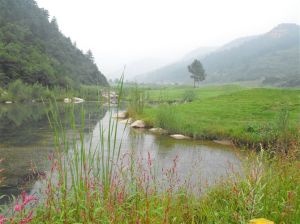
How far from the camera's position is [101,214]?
388 cm

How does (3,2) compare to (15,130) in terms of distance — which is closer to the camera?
(15,130)

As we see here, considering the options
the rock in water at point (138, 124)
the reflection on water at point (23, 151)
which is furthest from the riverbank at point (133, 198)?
the rock in water at point (138, 124)

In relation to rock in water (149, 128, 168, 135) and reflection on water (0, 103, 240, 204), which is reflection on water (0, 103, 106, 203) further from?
rock in water (149, 128, 168, 135)

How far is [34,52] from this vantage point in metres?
71.3

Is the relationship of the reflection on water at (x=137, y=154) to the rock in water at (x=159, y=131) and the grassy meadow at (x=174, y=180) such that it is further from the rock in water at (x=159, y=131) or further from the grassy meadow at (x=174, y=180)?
the grassy meadow at (x=174, y=180)

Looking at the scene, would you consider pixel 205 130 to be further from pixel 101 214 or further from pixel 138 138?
pixel 101 214

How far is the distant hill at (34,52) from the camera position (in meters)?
59.4

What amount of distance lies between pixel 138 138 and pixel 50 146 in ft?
14.3

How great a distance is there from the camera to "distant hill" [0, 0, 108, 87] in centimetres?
5941

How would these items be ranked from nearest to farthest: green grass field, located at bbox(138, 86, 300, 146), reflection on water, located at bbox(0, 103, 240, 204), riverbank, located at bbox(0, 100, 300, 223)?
1. riverbank, located at bbox(0, 100, 300, 223)
2. reflection on water, located at bbox(0, 103, 240, 204)
3. green grass field, located at bbox(138, 86, 300, 146)

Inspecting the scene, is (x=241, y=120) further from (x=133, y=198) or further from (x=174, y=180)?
(x=133, y=198)

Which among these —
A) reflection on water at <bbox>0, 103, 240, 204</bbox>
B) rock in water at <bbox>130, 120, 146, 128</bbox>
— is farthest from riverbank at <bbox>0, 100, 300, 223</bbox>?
rock in water at <bbox>130, 120, 146, 128</bbox>

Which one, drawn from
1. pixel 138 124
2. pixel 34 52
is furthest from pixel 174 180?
pixel 34 52

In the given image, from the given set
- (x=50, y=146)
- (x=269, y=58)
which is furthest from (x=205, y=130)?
(x=269, y=58)
